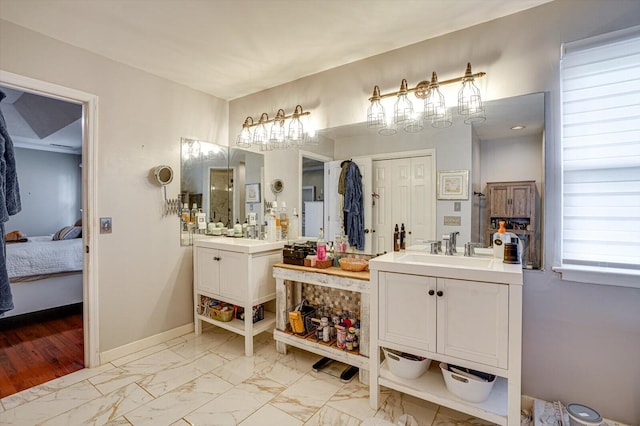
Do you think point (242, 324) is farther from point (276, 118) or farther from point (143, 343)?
point (276, 118)

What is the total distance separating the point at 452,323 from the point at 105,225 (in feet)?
8.53

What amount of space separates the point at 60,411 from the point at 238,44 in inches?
105

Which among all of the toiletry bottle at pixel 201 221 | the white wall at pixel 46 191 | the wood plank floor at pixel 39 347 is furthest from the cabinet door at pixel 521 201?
the white wall at pixel 46 191

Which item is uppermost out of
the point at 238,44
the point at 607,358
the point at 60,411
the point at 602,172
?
the point at 238,44

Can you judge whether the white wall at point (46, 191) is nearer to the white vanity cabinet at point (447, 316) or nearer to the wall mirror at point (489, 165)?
the wall mirror at point (489, 165)

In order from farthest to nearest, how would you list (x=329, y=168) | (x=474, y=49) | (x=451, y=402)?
1. (x=329, y=168)
2. (x=474, y=49)
3. (x=451, y=402)

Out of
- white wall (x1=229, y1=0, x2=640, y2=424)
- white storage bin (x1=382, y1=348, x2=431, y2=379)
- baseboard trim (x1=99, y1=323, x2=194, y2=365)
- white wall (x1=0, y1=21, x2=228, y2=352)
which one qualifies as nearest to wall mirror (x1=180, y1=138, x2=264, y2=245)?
white wall (x1=0, y1=21, x2=228, y2=352)

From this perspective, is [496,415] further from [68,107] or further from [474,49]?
[68,107]

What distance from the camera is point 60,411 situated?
1848 mm

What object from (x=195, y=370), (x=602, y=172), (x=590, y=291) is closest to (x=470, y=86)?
(x=602, y=172)

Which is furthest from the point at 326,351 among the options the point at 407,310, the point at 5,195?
the point at 5,195

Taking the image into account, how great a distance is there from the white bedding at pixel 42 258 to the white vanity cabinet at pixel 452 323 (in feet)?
12.2

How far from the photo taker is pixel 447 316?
1.64 metres

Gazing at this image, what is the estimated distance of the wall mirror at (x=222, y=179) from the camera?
3074 mm
